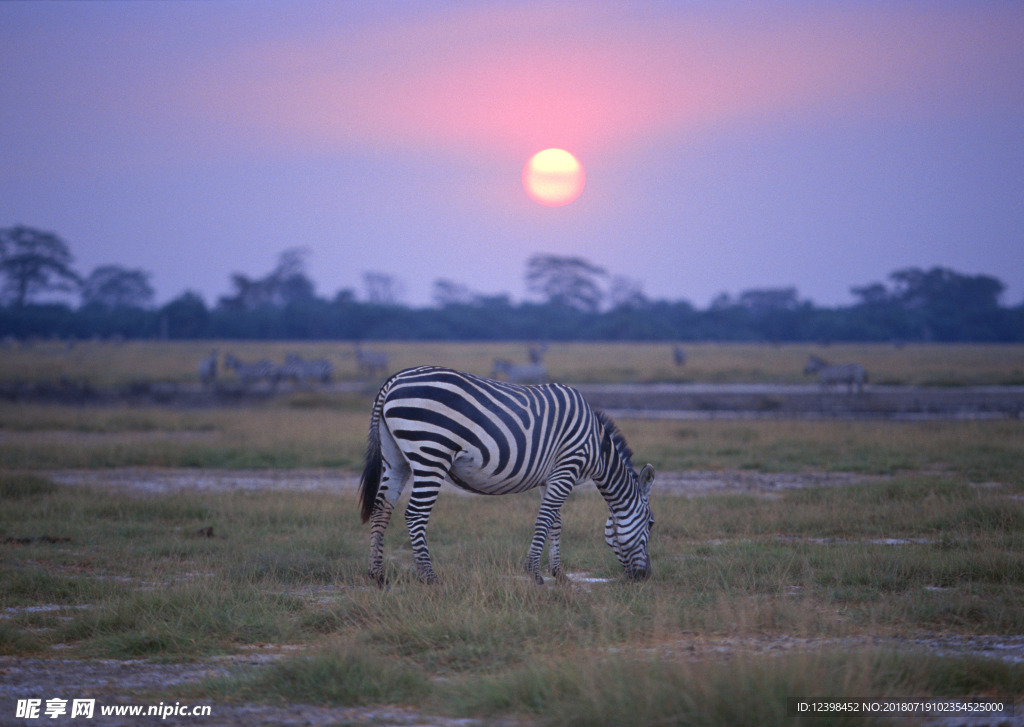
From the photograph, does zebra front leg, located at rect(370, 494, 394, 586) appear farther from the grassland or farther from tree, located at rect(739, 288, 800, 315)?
tree, located at rect(739, 288, 800, 315)

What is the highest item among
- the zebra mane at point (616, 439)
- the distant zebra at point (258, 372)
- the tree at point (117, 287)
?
the tree at point (117, 287)

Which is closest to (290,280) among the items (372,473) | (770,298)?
(770,298)

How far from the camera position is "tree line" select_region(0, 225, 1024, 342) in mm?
84312

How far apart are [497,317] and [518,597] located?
92715 mm

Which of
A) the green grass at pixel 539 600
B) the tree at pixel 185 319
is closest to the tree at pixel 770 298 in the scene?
the tree at pixel 185 319

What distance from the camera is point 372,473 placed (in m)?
7.43

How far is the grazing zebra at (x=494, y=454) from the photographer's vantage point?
7004mm

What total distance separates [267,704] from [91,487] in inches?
360

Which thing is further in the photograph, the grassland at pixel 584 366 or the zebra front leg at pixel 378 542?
the grassland at pixel 584 366

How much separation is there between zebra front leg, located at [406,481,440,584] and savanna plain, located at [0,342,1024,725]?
245 millimetres

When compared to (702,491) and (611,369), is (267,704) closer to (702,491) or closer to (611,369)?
(702,491)

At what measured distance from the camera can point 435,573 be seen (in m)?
7.25

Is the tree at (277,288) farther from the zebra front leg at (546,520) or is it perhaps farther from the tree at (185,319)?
the zebra front leg at (546,520)

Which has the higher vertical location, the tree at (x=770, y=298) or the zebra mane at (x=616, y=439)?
the tree at (x=770, y=298)
